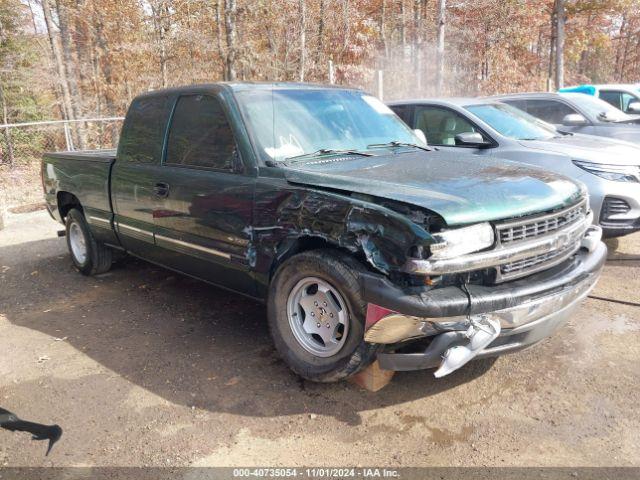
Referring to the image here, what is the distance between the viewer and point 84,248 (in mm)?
5832

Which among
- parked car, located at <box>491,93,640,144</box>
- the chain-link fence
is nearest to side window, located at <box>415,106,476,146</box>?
parked car, located at <box>491,93,640,144</box>

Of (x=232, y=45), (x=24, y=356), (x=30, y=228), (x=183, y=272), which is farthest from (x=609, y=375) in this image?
(x=232, y=45)

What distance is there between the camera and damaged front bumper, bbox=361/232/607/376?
2607 mm

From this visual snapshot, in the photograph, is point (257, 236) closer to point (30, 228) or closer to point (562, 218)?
point (562, 218)

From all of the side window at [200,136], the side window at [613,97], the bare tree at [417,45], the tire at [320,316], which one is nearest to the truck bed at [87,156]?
the side window at [200,136]

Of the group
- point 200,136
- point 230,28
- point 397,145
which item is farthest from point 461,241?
point 230,28

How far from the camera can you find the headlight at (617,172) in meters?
5.40

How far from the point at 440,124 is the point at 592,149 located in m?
1.83

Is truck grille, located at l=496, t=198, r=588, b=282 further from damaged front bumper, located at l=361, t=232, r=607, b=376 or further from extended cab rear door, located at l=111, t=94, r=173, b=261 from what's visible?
extended cab rear door, located at l=111, t=94, r=173, b=261

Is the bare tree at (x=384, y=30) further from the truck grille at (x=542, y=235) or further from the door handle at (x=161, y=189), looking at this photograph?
the truck grille at (x=542, y=235)

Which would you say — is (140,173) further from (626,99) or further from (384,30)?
(384,30)

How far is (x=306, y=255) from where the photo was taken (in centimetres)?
305

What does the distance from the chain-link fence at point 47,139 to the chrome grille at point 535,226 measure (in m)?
12.5

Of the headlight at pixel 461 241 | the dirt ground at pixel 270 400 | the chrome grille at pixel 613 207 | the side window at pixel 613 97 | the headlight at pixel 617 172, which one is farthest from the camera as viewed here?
the side window at pixel 613 97
